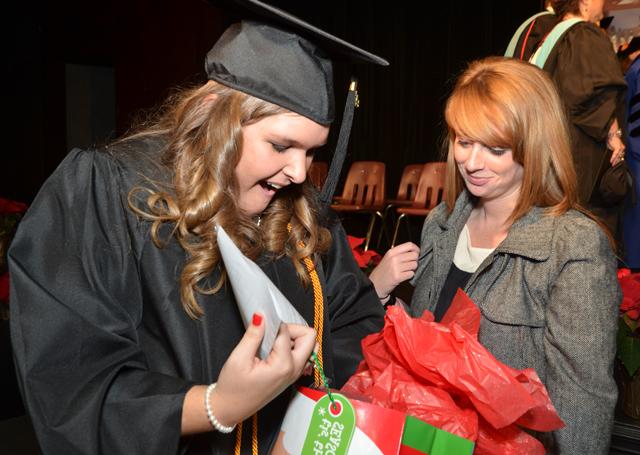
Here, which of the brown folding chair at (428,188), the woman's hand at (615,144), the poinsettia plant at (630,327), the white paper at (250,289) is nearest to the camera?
the white paper at (250,289)

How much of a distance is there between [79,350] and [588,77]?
329 centimetres

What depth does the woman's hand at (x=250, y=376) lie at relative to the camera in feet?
3.34

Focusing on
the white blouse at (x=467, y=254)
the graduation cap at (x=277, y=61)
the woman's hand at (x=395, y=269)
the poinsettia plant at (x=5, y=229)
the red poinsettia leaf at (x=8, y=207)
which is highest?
the graduation cap at (x=277, y=61)

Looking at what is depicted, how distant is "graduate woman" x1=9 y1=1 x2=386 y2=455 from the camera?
110 cm

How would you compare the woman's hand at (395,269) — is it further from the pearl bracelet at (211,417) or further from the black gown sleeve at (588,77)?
the black gown sleeve at (588,77)

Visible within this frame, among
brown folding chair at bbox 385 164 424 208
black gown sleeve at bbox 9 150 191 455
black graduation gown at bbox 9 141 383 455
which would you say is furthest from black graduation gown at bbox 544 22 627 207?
brown folding chair at bbox 385 164 424 208

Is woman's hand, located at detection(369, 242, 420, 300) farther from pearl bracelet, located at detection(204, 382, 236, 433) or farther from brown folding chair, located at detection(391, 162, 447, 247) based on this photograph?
brown folding chair, located at detection(391, 162, 447, 247)

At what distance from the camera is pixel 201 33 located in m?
9.98

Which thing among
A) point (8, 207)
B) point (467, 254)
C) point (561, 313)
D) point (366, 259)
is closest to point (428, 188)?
point (366, 259)

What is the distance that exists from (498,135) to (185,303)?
3.22ft

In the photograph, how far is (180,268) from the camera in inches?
49.2

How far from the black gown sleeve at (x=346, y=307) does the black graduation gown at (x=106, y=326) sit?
0.75 ft

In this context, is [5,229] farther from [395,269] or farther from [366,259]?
[395,269]

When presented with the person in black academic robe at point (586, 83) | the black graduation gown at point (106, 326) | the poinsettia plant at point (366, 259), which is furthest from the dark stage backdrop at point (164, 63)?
the black graduation gown at point (106, 326)
